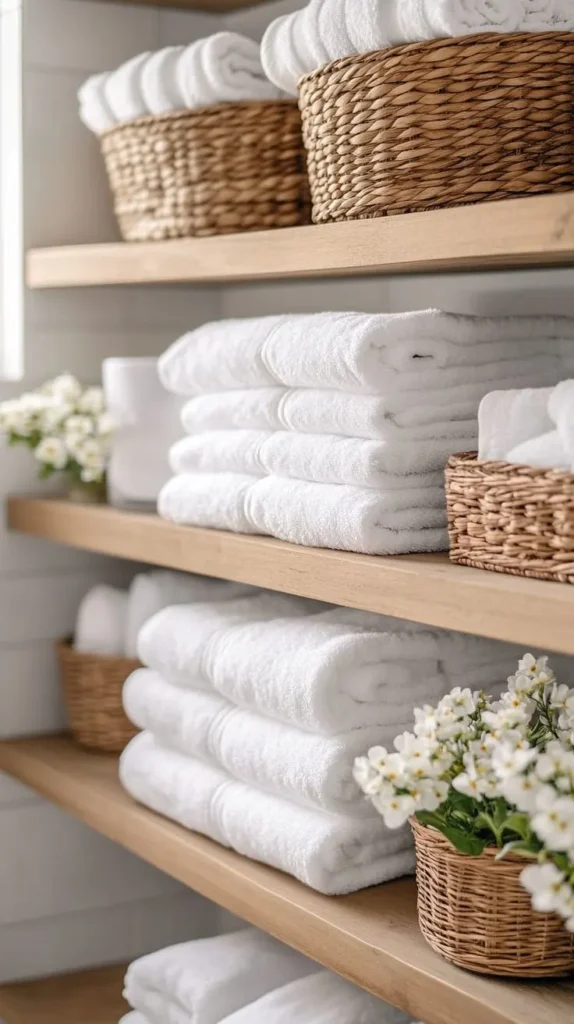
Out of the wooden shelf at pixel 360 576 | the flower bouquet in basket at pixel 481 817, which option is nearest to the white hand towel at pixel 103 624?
the wooden shelf at pixel 360 576

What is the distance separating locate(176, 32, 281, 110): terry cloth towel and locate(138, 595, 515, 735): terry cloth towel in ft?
2.00

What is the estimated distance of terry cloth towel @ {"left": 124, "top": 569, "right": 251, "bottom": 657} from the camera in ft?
6.34

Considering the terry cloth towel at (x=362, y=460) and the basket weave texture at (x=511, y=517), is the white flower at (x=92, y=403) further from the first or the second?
the basket weave texture at (x=511, y=517)

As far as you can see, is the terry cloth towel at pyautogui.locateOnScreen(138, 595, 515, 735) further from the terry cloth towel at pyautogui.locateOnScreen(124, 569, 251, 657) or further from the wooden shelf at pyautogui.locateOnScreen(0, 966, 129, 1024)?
the wooden shelf at pyautogui.locateOnScreen(0, 966, 129, 1024)

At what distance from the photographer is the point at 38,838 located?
210 cm

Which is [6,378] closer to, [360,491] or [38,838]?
[38,838]

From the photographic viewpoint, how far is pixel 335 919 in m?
1.35

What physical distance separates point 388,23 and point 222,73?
0.39 meters

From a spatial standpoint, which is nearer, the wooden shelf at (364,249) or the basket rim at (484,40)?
the wooden shelf at (364,249)

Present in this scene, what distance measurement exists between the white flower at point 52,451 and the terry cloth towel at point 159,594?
7.9 inches

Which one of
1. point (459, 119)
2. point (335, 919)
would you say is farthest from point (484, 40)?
point (335, 919)

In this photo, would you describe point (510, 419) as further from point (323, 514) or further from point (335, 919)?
point (335, 919)

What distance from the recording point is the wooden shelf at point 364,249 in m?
1.12

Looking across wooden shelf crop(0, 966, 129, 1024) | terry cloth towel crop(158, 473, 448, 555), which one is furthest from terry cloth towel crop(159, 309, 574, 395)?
wooden shelf crop(0, 966, 129, 1024)
